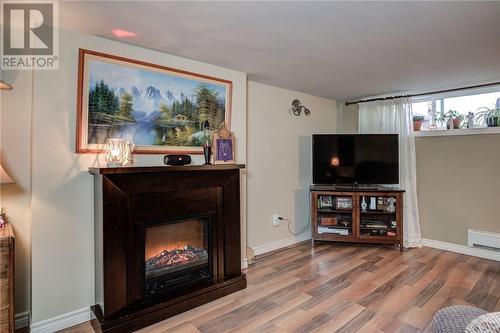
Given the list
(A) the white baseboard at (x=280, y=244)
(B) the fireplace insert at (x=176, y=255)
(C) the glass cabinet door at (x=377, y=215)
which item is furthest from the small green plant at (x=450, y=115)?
(B) the fireplace insert at (x=176, y=255)

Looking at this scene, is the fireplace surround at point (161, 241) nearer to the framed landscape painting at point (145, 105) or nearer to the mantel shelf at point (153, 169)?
the mantel shelf at point (153, 169)

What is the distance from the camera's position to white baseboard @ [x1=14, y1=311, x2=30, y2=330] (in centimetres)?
195

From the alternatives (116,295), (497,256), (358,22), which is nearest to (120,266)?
(116,295)

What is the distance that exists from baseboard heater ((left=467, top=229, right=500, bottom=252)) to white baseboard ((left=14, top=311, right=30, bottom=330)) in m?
4.58

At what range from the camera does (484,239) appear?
333cm

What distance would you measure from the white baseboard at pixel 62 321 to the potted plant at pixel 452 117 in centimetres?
445

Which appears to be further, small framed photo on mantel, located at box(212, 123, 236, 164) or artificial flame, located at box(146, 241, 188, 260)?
small framed photo on mantel, located at box(212, 123, 236, 164)

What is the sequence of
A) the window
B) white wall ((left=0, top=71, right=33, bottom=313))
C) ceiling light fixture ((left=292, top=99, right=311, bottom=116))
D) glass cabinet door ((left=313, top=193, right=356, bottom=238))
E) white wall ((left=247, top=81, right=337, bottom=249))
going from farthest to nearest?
ceiling light fixture ((left=292, top=99, right=311, bottom=116)) → glass cabinet door ((left=313, top=193, right=356, bottom=238)) → white wall ((left=247, top=81, right=337, bottom=249)) → the window → white wall ((left=0, top=71, right=33, bottom=313))

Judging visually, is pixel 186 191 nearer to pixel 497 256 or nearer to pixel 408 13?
pixel 408 13

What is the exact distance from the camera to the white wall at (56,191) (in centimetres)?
192

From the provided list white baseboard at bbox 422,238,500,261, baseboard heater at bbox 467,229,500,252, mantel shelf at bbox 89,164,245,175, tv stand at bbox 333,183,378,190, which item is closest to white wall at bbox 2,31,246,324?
mantel shelf at bbox 89,164,245,175

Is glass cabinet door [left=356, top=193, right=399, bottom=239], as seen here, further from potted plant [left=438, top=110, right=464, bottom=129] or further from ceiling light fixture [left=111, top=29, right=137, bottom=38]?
ceiling light fixture [left=111, top=29, right=137, bottom=38]

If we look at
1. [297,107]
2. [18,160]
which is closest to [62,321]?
[18,160]

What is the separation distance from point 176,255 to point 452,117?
3.75 metres
